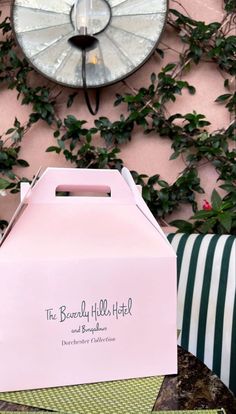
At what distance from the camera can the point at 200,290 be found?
1.22 meters

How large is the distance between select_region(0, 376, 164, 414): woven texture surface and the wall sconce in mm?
1136

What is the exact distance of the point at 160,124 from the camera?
1552 mm

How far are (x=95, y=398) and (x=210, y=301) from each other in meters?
0.72

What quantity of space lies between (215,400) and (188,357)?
176mm

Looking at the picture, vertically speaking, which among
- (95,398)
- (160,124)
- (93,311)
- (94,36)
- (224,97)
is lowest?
(95,398)

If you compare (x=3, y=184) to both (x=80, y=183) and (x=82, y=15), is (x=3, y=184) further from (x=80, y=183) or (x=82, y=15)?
(x=80, y=183)

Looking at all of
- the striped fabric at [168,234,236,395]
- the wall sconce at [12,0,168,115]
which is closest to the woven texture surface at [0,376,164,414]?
the striped fabric at [168,234,236,395]

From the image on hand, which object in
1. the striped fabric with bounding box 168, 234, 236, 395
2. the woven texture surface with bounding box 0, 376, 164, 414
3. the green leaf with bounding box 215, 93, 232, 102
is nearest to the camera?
the woven texture surface with bounding box 0, 376, 164, 414

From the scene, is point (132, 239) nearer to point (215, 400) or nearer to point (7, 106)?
point (215, 400)

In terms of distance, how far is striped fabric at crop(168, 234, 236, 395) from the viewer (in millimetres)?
1128

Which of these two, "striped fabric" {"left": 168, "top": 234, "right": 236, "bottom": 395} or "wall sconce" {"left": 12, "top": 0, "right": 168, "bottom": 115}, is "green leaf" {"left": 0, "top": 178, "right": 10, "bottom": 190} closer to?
"wall sconce" {"left": 12, "top": 0, "right": 168, "bottom": 115}

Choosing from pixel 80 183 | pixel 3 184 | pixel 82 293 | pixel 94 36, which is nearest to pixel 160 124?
pixel 94 36

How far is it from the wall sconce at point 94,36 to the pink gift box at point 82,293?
99 cm

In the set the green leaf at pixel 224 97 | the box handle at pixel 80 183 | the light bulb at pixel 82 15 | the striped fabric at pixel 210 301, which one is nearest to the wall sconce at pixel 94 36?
the light bulb at pixel 82 15
